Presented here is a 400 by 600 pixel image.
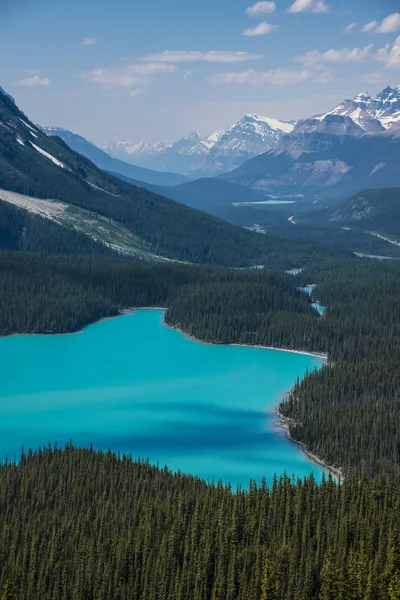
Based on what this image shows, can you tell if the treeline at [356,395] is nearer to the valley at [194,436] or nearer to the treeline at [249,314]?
the valley at [194,436]

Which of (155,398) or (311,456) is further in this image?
(155,398)

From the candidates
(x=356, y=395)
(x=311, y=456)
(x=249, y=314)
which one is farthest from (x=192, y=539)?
(x=249, y=314)

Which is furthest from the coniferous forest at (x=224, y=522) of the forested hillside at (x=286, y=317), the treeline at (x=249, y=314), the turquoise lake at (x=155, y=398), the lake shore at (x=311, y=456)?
the treeline at (x=249, y=314)

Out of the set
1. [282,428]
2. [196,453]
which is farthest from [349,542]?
[282,428]

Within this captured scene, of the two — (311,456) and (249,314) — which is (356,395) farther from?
(249,314)

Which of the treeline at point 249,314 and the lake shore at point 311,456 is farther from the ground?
the treeline at point 249,314

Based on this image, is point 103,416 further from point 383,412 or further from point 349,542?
point 349,542

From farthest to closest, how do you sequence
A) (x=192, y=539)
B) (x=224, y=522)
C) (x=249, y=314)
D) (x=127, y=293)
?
(x=127, y=293)
(x=249, y=314)
(x=224, y=522)
(x=192, y=539)

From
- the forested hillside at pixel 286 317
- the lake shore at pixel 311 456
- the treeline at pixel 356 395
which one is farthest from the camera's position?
the forested hillside at pixel 286 317
